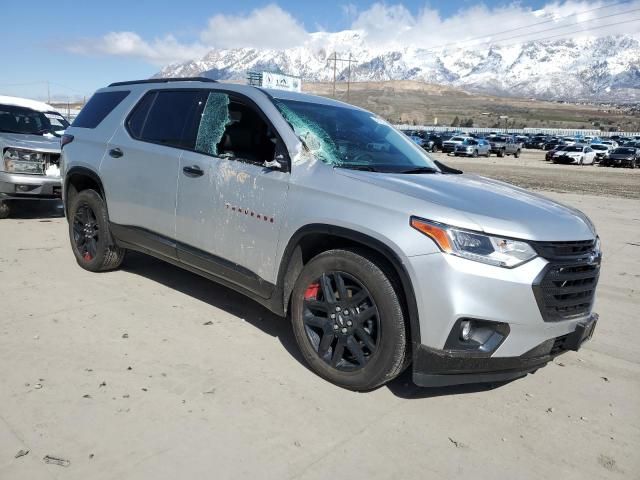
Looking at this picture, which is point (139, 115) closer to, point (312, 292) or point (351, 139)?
point (351, 139)

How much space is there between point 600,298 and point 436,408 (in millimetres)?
3190

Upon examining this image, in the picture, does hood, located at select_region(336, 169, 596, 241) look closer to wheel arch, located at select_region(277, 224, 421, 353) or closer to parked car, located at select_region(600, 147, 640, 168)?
wheel arch, located at select_region(277, 224, 421, 353)

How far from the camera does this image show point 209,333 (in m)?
4.22

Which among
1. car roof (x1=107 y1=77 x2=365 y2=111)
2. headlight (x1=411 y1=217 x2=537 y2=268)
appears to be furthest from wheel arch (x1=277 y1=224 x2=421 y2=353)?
car roof (x1=107 y1=77 x2=365 y2=111)

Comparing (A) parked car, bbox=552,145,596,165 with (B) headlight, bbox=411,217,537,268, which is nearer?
(B) headlight, bbox=411,217,537,268

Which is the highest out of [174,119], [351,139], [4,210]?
[174,119]

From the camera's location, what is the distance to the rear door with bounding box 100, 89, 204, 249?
4469 millimetres

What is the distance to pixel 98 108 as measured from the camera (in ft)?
18.1

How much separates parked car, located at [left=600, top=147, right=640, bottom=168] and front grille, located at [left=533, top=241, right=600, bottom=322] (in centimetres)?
4210

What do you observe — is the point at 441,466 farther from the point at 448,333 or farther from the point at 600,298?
the point at 600,298

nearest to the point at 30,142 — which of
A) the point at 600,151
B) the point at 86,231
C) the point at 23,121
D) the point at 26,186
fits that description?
the point at 26,186

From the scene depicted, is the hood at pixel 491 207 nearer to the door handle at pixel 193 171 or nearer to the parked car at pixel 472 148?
the door handle at pixel 193 171

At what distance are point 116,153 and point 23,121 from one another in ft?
17.8

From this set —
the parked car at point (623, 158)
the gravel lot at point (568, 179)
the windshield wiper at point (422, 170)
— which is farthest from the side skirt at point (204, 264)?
the parked car at point (623, 158)
